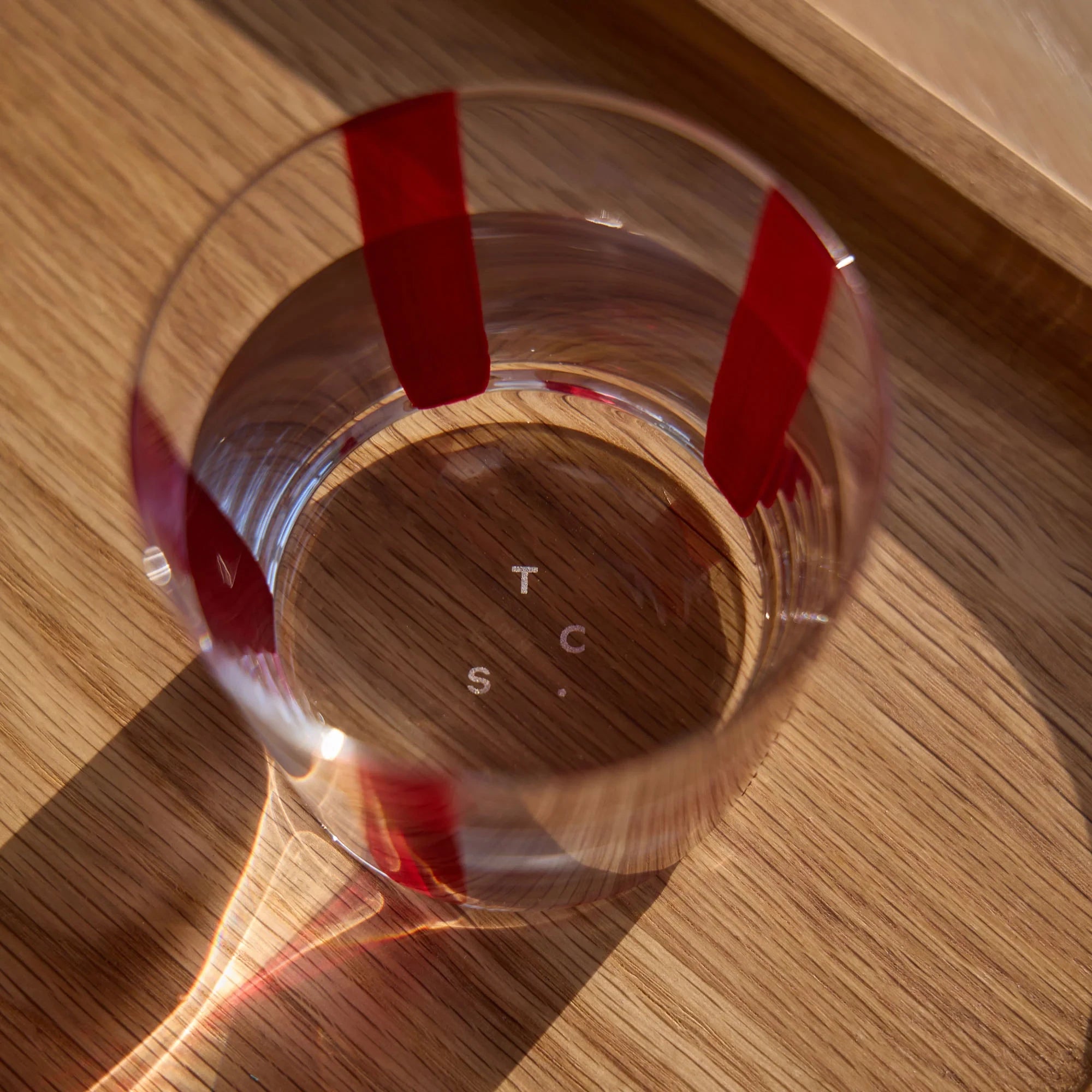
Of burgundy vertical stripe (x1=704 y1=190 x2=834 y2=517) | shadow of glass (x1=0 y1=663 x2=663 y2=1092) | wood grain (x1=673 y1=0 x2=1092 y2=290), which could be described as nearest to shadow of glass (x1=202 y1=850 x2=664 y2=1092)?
shadow of glass (x1=0 y1=663 x2=663 y2=1092)

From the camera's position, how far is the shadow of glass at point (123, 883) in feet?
1.11

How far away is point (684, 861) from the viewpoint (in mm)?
344

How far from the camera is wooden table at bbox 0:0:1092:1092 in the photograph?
336mm

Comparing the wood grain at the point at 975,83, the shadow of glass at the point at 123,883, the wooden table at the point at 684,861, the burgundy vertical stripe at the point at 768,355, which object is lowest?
the shadow of glass at the point at 123,883

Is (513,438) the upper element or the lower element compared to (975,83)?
lower

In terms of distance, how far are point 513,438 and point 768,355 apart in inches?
3.5

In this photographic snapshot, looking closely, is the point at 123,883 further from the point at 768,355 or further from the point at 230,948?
the point at 768,355

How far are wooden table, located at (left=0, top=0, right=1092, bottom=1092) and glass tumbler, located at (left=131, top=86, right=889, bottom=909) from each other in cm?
3

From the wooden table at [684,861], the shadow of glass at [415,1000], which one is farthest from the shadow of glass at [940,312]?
the shadow of glass at [415,1000]

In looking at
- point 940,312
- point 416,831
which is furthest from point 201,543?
point 940,312

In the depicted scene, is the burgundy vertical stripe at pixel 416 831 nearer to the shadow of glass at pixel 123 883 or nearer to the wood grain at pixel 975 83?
the shadow of glass at pixel 123 883

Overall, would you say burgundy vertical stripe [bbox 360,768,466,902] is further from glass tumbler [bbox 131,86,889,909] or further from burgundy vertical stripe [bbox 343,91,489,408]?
burgundy vertical stripe [bbox 343,91,489,408]

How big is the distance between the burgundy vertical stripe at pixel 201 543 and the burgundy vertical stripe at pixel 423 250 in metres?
0.09

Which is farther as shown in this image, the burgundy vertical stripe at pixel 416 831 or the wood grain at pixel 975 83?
the wood grain at pixel 975 83
